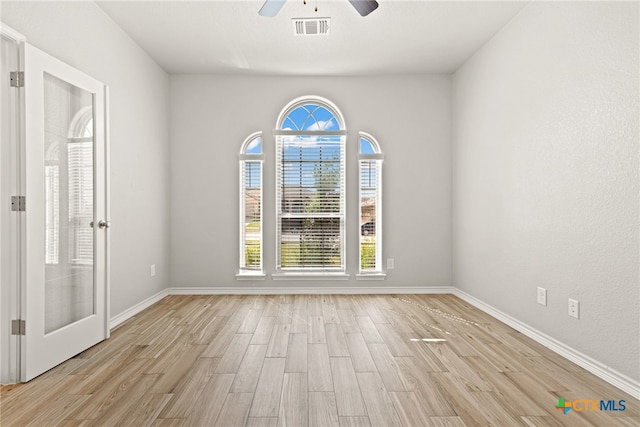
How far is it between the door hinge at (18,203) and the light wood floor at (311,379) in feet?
3.36

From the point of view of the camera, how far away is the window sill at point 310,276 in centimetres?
485

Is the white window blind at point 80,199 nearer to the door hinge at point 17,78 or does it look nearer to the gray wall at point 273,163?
the door hinge at point 17,78

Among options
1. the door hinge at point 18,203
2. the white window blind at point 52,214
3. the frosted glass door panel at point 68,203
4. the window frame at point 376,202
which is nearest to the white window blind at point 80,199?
the frosted glass door panel at point 68,203

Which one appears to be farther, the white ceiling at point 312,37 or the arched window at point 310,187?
the arched window at point 310,187

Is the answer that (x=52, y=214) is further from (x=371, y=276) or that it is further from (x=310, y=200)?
(x=371, y=276)

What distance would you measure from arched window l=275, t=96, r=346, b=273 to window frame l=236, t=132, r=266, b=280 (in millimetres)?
208

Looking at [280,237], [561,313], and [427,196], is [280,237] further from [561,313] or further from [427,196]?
[561,313]

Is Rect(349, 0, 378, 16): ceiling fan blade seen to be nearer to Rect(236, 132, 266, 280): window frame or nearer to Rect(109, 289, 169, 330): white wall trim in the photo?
Rect(236, 132, 266, 280): window frame

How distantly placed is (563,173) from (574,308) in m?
0.93

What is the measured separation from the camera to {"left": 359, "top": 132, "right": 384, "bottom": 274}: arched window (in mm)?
4906

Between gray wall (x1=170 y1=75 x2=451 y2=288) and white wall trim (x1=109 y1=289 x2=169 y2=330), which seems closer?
white wall trim (x1=109 y1=289 x2=169 y2=330)

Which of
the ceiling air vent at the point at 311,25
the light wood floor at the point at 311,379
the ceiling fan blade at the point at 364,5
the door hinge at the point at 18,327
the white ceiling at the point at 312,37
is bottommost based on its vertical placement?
the light wood floor at the point at 311,379

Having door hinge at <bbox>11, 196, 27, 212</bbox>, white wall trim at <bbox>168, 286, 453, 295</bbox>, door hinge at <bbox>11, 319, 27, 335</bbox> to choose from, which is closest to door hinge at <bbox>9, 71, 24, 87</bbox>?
door hinge at <bbox>11, 196, 27, 212</bbox>

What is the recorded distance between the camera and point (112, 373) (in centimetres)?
246
